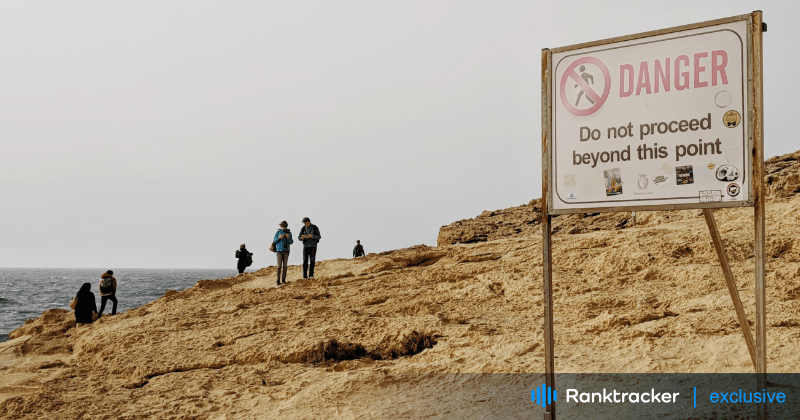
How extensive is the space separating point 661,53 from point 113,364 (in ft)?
25.4

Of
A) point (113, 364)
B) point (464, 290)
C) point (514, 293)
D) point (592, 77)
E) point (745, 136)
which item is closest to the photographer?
point (745, 136)

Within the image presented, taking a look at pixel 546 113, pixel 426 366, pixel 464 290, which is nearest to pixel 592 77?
pixel 546 113

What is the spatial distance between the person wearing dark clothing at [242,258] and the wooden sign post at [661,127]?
14.5 metres

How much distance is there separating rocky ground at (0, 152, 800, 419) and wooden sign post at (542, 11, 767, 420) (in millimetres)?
1678

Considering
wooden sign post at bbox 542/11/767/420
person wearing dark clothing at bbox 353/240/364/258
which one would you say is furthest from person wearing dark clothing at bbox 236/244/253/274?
Answer: wooden sign post at bbox 542/11/767/420

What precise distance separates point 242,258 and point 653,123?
15373 mm

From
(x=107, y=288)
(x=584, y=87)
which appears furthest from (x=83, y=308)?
(x=584, y=87)

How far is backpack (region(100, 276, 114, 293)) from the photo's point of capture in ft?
44.7

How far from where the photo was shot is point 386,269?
1219 centimetres

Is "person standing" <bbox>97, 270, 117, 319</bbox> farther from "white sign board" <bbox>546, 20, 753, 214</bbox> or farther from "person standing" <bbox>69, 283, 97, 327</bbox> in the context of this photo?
"white sign board" <bbox>546, 20, 753, 214</bbox>

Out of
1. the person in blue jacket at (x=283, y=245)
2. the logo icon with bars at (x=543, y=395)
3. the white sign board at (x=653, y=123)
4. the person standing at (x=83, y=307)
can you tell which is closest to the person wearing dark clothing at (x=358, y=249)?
the person in blue jacket at (x=283, y=245)

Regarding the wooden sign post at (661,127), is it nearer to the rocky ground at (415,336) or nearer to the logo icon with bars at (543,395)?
the logo icon with bars at (543,395)

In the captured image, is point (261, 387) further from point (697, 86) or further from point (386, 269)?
point (386, 269)

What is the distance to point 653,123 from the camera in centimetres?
370
